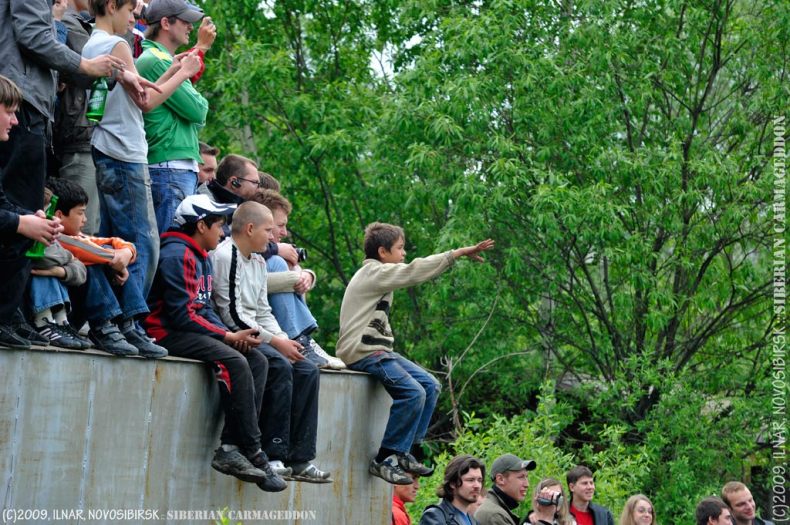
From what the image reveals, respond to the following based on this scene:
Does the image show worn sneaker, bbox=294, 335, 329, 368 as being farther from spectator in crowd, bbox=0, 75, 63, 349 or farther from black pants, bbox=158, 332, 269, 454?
spectator in crowd, bbox=0, 75, 63, 349

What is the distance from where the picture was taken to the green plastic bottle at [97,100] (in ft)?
22.8

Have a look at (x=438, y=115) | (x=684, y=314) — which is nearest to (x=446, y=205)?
(x=438, y=115)

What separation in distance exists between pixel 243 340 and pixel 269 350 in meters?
0.30

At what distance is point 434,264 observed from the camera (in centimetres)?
Result: 850

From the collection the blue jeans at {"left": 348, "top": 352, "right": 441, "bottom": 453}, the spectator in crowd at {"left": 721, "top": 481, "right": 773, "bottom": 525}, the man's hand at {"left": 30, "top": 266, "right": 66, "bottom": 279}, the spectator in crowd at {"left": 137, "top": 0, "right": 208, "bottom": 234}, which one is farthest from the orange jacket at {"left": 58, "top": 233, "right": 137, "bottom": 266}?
the spectator in crowd at {"left": 721, "top": 481, "right": 773, "bottom": 525}

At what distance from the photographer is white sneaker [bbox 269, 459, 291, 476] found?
731 centimetres

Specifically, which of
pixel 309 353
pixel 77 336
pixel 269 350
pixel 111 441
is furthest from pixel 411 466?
pixel 77 336

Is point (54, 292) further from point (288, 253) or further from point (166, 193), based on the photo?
point (288, 253)

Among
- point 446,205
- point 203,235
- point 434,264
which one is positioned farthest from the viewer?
point 446,205

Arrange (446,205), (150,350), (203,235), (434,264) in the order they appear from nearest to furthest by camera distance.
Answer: (150,350) → (203,235) → (434,264) → (446,205)

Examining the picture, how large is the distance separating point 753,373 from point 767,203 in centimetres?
222

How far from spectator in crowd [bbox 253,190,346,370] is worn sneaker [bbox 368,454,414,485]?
0.85m

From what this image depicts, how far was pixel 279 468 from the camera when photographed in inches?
289

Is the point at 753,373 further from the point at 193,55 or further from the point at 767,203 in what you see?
the point at 193,55
